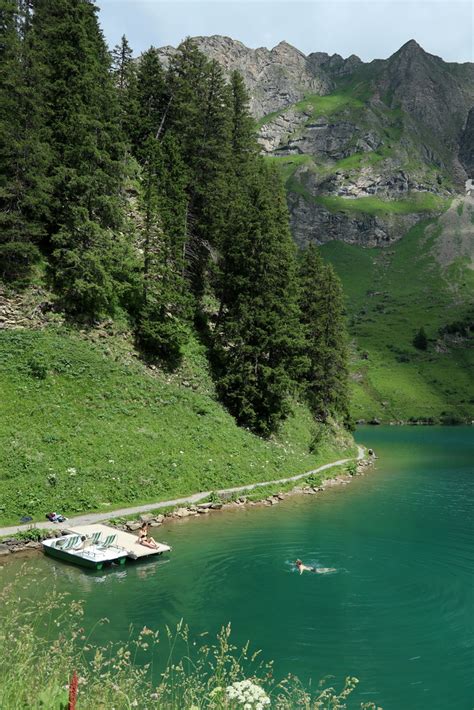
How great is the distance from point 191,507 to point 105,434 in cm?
789

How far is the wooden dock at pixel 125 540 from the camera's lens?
25.2 meters

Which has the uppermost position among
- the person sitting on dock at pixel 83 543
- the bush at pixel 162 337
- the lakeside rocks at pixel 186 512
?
the bush at pixel 162 337

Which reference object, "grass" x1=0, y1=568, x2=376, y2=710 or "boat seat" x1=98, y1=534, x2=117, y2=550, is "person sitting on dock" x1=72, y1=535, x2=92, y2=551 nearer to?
"boat seat" x1=98, y1=534, x2=117, y2=550

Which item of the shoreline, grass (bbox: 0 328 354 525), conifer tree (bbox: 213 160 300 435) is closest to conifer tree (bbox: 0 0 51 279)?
grass (bbox: 0 328 354 525)

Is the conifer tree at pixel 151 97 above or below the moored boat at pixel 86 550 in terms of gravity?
above

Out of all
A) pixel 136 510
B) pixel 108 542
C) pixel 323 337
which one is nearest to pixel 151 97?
pixel 323 337

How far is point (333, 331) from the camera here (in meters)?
63.2

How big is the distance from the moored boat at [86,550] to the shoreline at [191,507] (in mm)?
1560

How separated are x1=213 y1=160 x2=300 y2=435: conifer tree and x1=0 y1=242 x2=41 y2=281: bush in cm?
1798

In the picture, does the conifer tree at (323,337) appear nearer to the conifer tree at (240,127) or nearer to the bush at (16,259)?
the conifer tree at (240,127)

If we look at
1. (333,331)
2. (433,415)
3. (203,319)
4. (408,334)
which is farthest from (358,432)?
(408,334)

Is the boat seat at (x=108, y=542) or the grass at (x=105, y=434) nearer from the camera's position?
the boat seat at (x=108, y=542)

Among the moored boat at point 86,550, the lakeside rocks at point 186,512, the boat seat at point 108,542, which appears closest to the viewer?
the moored boat at point 86,550

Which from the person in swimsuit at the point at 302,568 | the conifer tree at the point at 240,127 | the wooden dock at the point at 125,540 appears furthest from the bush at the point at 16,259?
the conifer tree at the point at 240,127
